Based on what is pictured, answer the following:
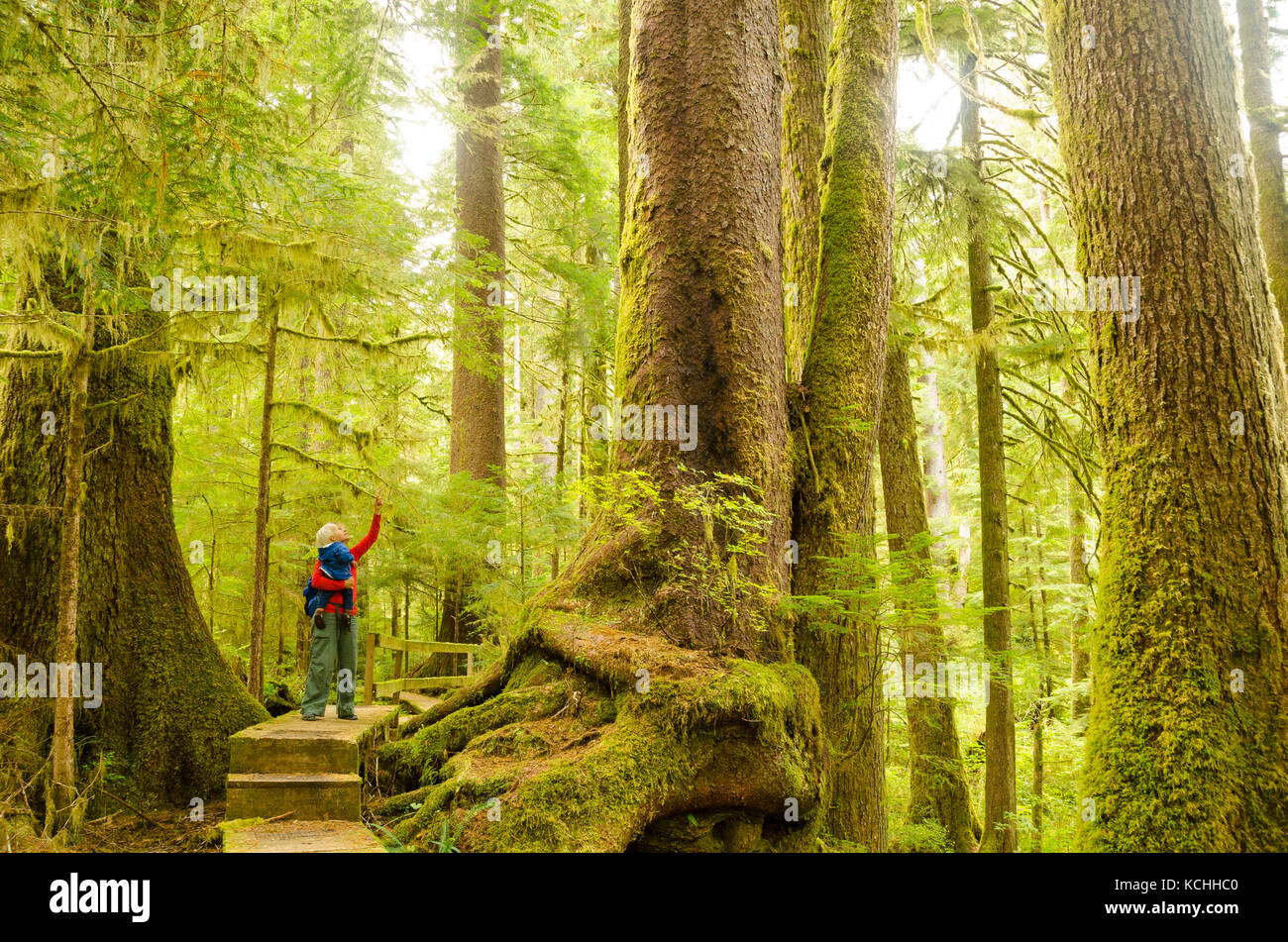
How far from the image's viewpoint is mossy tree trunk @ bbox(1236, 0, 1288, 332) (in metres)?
9.59

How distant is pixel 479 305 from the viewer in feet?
31.0

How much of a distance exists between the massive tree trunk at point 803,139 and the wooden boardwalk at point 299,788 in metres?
5.05

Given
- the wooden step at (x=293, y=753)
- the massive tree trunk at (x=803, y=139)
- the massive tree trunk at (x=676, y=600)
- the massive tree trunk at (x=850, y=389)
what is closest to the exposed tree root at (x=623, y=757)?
the massive tree trunk at (x=676, y=600)

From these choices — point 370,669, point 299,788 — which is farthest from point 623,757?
point 370,669

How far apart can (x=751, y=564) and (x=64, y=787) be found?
6.25 metres

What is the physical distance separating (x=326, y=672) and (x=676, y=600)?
12.7 feet

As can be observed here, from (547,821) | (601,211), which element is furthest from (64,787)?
(601,211)

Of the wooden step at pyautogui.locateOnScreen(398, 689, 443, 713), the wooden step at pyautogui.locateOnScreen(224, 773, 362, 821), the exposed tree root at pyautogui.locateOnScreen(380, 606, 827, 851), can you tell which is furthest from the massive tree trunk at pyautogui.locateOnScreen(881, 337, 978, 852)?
the wooden step at pyautogui.locateOnScreen(224, 773, 362, 821)

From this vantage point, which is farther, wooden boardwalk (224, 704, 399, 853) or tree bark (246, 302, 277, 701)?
tree bark (246, 302, 277, 701)

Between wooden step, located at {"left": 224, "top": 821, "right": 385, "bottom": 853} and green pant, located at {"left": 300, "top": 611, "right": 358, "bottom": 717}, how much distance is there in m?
1.93

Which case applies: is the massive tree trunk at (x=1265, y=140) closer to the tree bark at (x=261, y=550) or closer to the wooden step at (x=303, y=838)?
the wooden step at (x=303, y=838)

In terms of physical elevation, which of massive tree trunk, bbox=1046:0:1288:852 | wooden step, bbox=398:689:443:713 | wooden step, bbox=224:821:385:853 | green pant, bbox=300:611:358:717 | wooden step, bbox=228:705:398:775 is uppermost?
massive tree trunk, bbox=1046:0:1288:852

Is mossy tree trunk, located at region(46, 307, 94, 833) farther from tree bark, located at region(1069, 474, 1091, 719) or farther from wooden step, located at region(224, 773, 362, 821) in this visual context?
tree bark, located at region(1069, 474, 1091, 719)

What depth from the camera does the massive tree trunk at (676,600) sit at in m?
3.84
